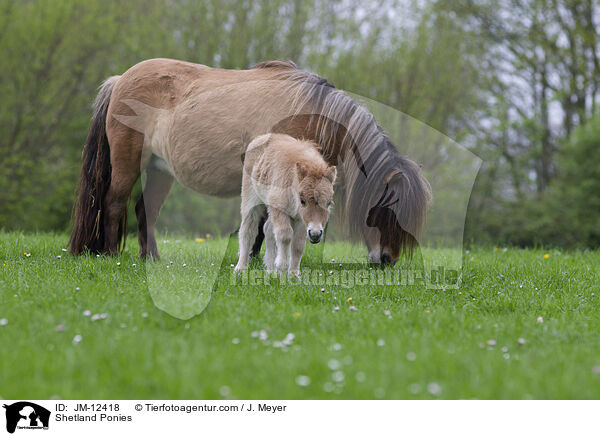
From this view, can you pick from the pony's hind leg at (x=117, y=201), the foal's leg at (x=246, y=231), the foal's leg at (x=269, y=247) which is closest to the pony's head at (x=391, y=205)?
the foal's leg at (x=269, y=247)

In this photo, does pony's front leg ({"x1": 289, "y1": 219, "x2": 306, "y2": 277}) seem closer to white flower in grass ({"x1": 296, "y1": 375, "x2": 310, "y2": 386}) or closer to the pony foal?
the pony foal

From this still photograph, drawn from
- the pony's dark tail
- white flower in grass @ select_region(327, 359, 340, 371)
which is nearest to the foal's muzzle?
white flower in grass @ select_region(327, 359, 340, 371)

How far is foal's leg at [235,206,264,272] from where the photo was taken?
5508mm

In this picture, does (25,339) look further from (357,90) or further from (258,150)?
(357,90)

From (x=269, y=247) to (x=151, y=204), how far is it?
2.08m

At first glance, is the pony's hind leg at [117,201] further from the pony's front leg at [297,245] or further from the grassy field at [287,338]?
the pony's front leg at [297,245]

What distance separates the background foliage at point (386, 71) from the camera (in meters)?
15.1

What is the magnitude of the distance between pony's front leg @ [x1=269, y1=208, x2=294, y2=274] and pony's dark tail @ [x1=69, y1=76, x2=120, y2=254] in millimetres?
2467

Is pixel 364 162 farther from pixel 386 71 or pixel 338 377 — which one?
pixel 386 71

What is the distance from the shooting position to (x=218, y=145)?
5941 mm

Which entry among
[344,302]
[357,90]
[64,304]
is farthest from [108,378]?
[357,90]
